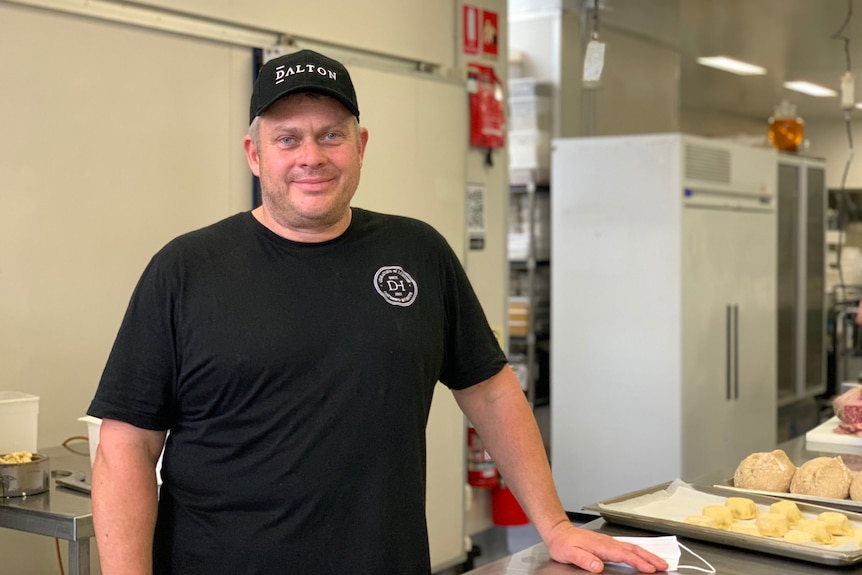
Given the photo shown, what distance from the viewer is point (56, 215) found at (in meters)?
2.87

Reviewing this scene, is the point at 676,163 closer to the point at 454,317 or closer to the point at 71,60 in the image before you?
the point at 71,60

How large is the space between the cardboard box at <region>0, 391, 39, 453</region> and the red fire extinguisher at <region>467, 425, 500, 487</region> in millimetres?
2299

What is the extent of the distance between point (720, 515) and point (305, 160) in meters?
0.92

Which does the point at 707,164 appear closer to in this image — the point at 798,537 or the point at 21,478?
the point at 798,537

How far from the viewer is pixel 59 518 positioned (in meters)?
2.09

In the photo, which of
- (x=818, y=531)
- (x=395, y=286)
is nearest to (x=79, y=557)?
(x=395, y=286)

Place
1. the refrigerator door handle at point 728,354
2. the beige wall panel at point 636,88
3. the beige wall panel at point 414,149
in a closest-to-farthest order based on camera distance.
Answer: the beige wall panel at point 414,149 → the refrigerator door handle at point 728,354 → the beige wall panel at point 636,88

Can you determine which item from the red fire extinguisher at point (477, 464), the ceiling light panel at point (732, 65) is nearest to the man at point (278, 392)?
the red fire extinguisher at point (477, 464)

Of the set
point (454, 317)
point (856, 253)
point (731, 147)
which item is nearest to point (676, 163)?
point (731, 147)

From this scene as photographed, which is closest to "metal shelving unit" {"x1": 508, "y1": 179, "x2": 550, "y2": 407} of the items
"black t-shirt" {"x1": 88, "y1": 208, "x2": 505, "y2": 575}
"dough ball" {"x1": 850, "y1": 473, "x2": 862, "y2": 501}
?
"dough ball" {"x1": 850, "y1": 473, "x2": 862, "y2": 501}

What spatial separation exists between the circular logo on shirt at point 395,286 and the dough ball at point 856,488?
3.19ft

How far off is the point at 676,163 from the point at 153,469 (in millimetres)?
3463

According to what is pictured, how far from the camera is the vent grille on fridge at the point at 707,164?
4695mm

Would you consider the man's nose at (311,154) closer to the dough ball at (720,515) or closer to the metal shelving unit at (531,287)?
the dough ball at (720,515)
